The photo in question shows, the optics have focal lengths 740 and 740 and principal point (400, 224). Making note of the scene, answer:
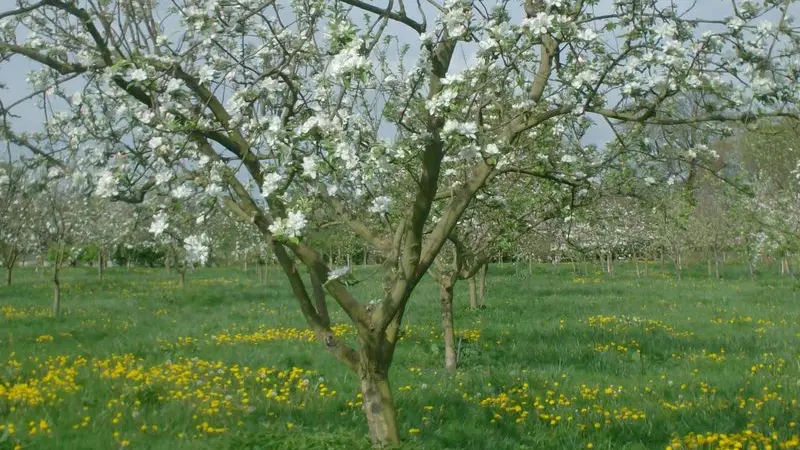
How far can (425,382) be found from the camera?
9.49m

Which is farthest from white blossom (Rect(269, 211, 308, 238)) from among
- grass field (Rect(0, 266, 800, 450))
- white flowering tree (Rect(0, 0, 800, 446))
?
grass field (Rect(0, 266, 800, 450))

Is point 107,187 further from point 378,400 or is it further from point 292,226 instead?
point 378,400

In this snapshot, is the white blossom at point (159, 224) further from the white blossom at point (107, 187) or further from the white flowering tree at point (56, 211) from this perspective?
the white flowering tree at point (56, 211)

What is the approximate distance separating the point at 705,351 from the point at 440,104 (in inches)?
385

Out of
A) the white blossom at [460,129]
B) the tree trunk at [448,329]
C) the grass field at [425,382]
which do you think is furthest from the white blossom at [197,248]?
the tree trunk at [448,329]

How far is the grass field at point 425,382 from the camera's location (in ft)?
22.0

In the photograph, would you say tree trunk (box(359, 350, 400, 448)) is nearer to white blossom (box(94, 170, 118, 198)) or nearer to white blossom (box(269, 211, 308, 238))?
white blossom (box(269, 211, 308, 238))

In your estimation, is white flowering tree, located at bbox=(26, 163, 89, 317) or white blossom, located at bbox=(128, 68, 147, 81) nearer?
white blossom, located at bbox=(128, 68, 147, 81)

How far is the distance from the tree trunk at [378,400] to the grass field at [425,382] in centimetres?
23

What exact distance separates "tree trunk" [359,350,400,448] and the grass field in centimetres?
23

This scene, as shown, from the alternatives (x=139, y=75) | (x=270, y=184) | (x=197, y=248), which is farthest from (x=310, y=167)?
(x=139, y=75)

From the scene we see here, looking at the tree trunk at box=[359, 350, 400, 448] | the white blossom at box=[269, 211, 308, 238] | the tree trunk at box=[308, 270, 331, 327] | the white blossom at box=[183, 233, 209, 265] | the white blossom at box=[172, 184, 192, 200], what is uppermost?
the white blossom at box=[172, 184, 192, 200]

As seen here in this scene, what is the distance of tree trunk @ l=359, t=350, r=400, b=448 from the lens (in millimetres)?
4973

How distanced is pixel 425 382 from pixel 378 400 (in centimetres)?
461
